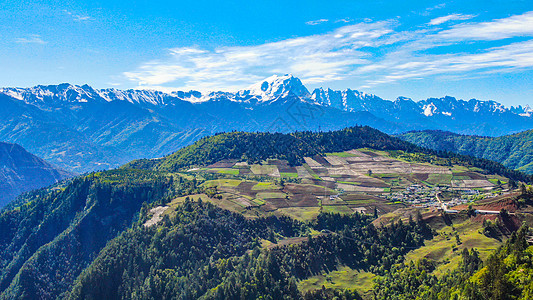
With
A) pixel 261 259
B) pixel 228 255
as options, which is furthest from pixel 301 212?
pixel 261 259

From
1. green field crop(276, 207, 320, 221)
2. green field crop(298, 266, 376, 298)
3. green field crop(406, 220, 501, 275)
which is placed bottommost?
green field crop(298, 266, 376, 298)

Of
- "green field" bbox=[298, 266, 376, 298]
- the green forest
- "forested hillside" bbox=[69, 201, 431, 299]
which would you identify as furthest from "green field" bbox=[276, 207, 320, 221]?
"green field" bbox=[298, 266, 376, 298]

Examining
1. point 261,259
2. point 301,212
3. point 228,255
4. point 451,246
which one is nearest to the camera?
point 451,246

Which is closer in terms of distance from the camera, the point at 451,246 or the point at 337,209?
the point at 451,246

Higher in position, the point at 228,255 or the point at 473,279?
the point at 473,279

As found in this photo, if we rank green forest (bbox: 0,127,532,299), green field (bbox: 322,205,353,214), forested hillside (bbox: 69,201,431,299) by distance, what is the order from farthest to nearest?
green field (bbox: 322,205,353,214) → forested hillside (bbox: 69,201,431,299) → green forest (bbox: 0,127,532,299)

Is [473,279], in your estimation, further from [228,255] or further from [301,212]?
[301,212]

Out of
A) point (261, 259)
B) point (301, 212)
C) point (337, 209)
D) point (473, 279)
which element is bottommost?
point (261, 259)

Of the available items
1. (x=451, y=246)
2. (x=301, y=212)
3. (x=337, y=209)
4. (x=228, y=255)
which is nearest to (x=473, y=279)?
(x=451, y=246)

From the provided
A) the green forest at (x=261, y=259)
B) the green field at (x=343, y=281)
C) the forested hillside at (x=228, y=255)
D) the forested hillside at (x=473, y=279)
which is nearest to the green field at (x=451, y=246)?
the green forest at (x=261, y=259)

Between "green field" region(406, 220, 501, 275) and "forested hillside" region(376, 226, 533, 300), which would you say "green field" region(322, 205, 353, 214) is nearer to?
"green field" region(406, 220, 501, 275)

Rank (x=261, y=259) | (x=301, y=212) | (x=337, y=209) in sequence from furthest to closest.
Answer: (x=337, y=209) < (x=301, y=212) < (x=261, y=259)

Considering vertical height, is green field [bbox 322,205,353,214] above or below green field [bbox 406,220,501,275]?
below

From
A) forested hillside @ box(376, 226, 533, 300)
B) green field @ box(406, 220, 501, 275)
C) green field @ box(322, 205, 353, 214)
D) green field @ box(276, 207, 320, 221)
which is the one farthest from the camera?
green field @ box(322, 205, 353, 214)
